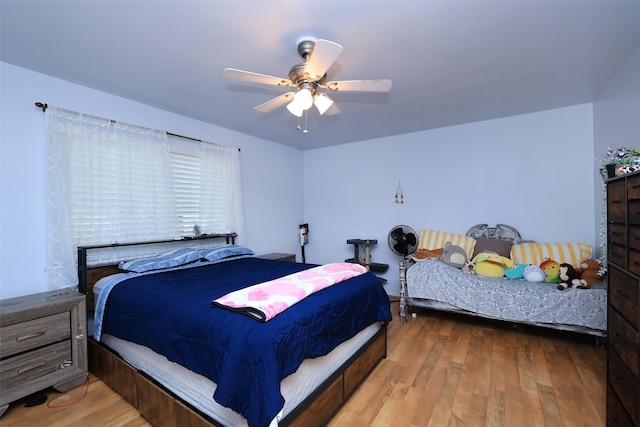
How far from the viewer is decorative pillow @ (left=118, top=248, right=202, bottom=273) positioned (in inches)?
96.1

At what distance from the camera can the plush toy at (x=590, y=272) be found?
2562 millimetres

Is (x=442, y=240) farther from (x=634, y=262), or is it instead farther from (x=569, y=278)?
(x=634, y=262)

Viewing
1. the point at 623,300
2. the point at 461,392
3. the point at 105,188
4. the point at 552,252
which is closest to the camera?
the point at 623,300

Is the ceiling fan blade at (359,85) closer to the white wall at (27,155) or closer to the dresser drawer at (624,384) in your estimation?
the dresser drawer at (624,384)

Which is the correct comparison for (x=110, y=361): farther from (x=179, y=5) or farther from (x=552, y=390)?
(x=552, y=390)

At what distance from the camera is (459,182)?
3.75 m

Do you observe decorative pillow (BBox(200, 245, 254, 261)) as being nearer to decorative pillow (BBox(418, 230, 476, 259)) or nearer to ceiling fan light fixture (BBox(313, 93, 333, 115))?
ceiling fan light fixture (BBox(313, 93, 333, 115))

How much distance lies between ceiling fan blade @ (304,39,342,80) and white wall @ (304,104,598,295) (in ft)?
8.79

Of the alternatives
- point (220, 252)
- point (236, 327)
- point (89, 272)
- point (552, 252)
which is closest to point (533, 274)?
point (552, 252)

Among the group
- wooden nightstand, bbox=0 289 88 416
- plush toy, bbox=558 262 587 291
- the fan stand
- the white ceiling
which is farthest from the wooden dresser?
wooden nightstand, bbox=0 289 88 416

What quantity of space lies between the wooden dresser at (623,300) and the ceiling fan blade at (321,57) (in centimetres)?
154

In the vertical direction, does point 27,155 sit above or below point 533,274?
above

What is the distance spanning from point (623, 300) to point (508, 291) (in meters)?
1.43

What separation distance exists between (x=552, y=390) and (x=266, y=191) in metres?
3.75
